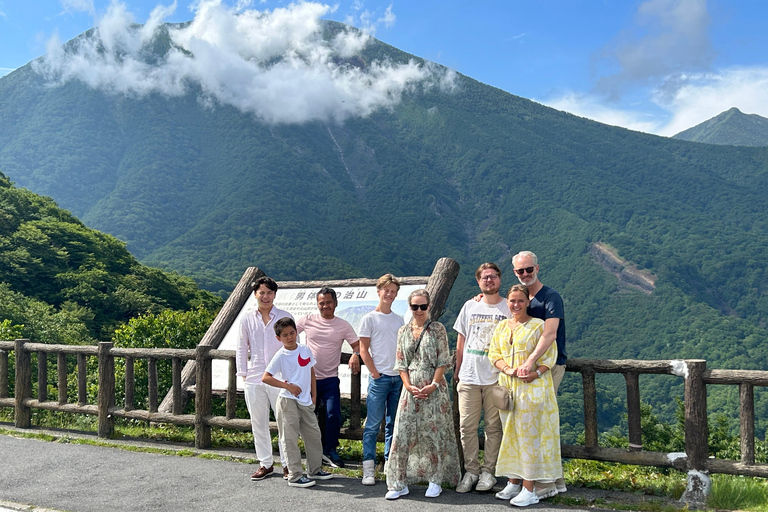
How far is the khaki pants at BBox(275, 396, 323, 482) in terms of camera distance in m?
6.03

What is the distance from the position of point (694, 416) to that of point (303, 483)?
3.28 meters

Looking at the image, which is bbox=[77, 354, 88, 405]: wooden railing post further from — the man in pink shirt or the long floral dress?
the long floral dress

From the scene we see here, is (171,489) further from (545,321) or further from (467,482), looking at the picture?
(545,321)

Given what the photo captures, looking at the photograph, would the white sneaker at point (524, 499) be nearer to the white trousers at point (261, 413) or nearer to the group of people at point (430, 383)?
the group of people at point (430, 383)

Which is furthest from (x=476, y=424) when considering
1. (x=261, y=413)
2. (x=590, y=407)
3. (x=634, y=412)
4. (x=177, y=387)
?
(x=177, y=387)

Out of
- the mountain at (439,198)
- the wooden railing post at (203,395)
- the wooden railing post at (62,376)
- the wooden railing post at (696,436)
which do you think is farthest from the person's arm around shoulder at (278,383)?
→ the mountain at (439,198)

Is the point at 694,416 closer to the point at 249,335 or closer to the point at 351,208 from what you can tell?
the point at 249,335

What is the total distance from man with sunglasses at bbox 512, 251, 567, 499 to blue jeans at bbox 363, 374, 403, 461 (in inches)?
49.0

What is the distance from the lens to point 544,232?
131 metres

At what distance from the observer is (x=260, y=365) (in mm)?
6410

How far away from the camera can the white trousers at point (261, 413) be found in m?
6.39

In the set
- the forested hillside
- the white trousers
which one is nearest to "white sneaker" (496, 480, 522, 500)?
the white trousers

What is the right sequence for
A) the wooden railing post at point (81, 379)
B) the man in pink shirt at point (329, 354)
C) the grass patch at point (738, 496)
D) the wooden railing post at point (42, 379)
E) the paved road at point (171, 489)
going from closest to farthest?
the grass patch at point (738, 496)
the paved road at point (171, 489)
the man in pink shirt at point (329, 354)
the wooden railing post at point (81, 379)
the wooden railing post at point (42, 379)

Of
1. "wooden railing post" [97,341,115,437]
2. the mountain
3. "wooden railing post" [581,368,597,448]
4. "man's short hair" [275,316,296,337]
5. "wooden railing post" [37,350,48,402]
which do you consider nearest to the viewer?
"wooden railing post" [581,368,597,448]
